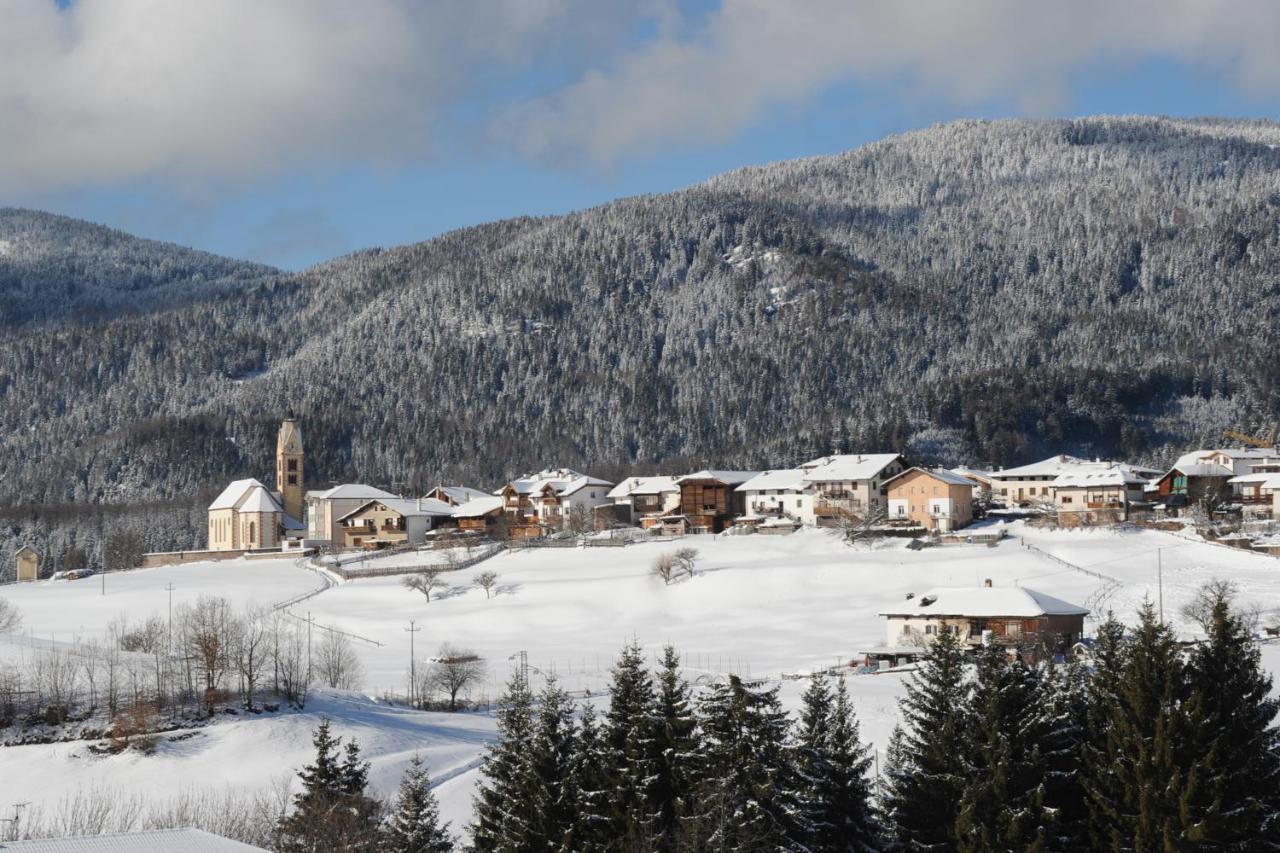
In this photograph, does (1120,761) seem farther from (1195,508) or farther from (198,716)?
(1195,508)

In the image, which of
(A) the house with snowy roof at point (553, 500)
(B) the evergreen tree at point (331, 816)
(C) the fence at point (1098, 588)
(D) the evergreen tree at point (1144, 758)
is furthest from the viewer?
(A) the house with snowy roof at point (553, 500)

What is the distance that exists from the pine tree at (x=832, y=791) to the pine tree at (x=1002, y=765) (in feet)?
7.76

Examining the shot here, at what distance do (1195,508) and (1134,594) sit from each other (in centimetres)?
2921

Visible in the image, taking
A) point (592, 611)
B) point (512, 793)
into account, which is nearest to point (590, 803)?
point (512, 793)

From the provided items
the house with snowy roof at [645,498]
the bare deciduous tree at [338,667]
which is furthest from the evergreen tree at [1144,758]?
the house with snowy roof at [645,498]

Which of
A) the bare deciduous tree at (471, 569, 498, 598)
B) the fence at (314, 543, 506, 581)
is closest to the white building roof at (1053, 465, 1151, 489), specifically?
the fence at (314, 543, 506, 581)

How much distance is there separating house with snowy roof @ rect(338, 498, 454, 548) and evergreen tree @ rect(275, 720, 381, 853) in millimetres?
94593

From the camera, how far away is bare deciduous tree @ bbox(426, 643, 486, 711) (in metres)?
69.6

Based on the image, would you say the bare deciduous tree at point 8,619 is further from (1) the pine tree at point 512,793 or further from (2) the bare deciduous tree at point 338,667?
(1) the pine tree at point 512,793

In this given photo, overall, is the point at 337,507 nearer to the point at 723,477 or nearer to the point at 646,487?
the point at 646,487

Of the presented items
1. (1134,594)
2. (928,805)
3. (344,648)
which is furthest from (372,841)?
(1134,594)

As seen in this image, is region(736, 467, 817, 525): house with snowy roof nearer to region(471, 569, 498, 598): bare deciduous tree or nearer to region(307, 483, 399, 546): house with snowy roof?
region(471, 569, 498, 598): bare deciduous tree

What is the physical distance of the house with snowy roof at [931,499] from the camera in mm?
114312

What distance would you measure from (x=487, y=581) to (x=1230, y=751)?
7026cm
